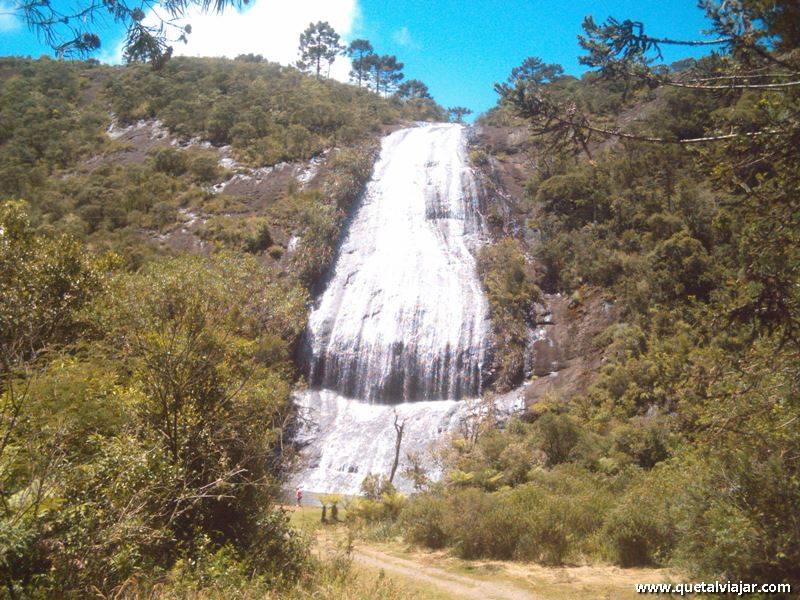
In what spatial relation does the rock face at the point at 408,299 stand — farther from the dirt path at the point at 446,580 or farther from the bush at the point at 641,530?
the bush at the point at 641,530

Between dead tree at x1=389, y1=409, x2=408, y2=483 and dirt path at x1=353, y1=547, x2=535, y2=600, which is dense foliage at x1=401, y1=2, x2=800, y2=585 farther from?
dead tree at x1=389, y1=409, x2=408, y2=483

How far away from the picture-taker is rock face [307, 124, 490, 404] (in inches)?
1008

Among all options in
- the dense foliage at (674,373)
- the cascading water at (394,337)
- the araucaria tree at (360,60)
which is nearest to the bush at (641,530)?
the dense foliage at (674,373)

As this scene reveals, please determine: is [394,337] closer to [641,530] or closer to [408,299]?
[408,299]

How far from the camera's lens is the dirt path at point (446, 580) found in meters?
8.72

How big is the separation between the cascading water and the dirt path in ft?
31.6

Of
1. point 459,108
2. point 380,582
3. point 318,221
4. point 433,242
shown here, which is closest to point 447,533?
point 380,582

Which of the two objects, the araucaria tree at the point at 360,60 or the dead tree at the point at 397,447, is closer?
the dead tree at the point at 397,447

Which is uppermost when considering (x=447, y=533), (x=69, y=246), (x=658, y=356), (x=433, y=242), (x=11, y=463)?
(x=433, y=242)

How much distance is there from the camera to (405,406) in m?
24.8

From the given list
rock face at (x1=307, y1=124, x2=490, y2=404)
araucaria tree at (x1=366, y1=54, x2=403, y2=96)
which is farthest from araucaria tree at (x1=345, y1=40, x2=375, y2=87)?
rock face at (x1=307, y1=124, x2=490, y2=404)

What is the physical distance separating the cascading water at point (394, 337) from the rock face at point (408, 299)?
2.1 inches

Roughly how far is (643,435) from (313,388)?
15644mm

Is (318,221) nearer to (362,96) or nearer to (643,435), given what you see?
(643,435)
